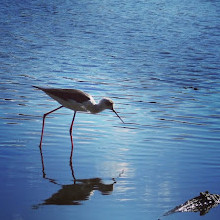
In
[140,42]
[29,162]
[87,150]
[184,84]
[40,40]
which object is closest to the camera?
[29,162]

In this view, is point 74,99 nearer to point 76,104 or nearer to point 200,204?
point 76,104

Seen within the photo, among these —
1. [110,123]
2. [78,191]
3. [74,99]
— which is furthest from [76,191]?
[110,123]

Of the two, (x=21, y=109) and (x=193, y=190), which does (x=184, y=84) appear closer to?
(x=21, y=109)

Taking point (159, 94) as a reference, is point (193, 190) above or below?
above

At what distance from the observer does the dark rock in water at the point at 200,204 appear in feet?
21.1

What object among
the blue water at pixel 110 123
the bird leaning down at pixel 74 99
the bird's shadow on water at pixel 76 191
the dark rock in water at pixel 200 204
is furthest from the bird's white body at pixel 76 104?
the dark rock in water at pixel 200 204

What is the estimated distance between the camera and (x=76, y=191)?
699cm

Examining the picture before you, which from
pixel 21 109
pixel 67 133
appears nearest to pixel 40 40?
pixel 21 109

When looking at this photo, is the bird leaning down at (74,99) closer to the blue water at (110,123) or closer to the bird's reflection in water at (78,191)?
the blue water at (110,123)

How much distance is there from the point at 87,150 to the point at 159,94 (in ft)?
19.0

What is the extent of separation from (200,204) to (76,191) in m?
1.49

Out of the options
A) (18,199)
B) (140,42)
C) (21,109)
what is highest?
(18,199)

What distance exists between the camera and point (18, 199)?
6559mm

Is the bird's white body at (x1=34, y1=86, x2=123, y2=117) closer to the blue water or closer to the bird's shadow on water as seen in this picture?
the blue water
